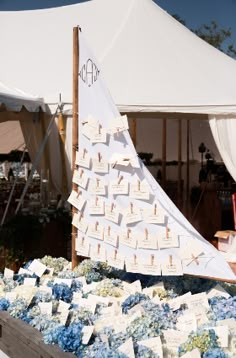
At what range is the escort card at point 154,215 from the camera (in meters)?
3.28

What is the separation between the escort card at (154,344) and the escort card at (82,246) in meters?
1.23

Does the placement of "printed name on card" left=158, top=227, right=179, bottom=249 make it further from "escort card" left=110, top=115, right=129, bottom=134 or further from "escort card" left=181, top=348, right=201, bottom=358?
"escort card" left=181, top=348, right=201, bottom=358

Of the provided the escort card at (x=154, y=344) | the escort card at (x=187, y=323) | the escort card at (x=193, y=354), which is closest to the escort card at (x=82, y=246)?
the escort card at (x=187, y=323)

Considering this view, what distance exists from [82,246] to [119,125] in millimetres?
955

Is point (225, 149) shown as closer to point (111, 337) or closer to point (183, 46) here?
point (183, 46)

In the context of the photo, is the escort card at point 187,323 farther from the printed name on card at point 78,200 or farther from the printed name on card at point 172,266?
the printed name on card at point 78,200

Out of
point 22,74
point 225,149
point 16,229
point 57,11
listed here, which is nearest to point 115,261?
point 16,229

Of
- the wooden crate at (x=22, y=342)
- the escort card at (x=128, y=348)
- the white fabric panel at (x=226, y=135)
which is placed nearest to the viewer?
the escort card at (x=128, y=348)

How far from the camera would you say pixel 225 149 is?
219 inches

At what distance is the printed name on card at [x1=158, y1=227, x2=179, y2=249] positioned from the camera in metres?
3.23

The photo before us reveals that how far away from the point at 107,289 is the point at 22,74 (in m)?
3.86

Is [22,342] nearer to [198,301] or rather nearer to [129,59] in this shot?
[198,301]

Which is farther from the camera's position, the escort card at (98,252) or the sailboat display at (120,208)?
the escort card at (98,252)

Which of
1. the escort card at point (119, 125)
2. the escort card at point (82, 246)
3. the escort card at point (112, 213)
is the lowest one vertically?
the escort card at point (82, 246)
